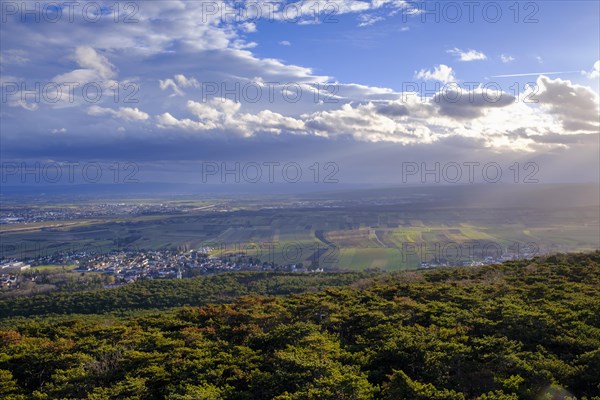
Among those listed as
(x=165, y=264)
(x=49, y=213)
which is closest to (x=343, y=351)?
(x=165, y=264)

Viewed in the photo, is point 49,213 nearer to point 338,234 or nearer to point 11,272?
point 11,272

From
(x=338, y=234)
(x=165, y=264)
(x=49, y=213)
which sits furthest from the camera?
(x=49, y=213)

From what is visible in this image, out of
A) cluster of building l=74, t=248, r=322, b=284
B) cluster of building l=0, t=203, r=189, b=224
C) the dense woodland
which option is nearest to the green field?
cluster of building l=74, t=248, r=322, b=284

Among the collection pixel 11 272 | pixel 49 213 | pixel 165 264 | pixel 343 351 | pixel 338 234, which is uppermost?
pixel 343 351

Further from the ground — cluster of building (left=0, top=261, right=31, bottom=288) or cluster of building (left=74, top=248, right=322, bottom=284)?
cluster of building (left=0, top=261, right=31, bottom=288)

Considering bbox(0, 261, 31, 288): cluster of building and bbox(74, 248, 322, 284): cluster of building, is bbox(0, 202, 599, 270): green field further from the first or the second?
bbox(0, 261, 31, 288): cluster of building

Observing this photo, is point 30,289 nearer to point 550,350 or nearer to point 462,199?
point 550,350

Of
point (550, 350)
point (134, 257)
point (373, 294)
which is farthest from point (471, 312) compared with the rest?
point (134, 257)

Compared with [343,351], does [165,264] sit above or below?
below
